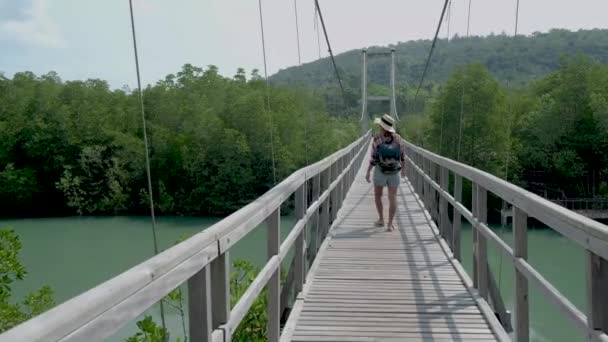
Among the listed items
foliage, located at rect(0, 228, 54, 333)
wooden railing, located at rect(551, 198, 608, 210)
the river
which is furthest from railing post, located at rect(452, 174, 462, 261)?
wooden railing, located at rect(551, 198, 608, 210)

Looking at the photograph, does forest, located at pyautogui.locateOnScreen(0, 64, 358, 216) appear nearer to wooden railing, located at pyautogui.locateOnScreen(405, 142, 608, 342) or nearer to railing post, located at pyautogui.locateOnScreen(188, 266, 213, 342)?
wooden railing, located at pyautogui.locateOnScreen(405, 142, 608, 342)

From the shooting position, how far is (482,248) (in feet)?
11.2

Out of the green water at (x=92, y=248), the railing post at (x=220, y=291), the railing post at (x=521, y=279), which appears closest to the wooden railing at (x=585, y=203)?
the green water at (x=92, y=248)

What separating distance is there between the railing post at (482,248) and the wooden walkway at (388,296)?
8cm

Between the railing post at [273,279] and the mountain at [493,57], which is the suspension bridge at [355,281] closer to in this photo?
the railing post at [273,279]

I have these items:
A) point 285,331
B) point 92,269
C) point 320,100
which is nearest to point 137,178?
point 320,100

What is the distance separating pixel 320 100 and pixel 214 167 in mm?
7864

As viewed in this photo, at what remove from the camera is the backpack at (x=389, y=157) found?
18.8 ft

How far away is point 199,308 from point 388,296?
7.92 feet

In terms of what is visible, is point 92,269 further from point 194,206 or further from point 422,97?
point 422,97

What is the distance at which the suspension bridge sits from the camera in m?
1.05

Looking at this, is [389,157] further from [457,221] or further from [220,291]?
[220,291]

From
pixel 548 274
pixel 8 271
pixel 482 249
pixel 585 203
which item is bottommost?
pixel 548 274

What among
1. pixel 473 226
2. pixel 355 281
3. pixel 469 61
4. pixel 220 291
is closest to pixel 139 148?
pixel 469 61
